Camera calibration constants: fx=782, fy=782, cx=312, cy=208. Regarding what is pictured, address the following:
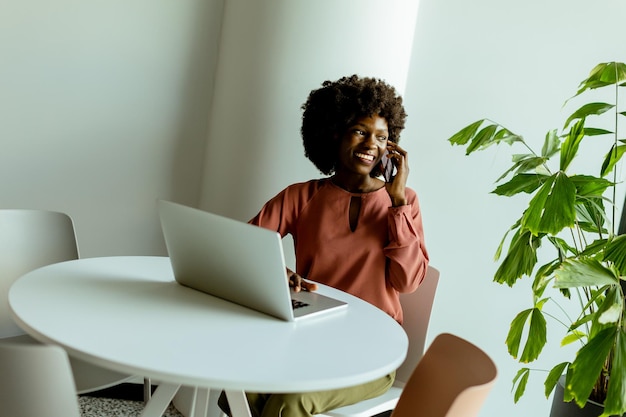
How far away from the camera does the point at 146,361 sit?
148 centimetres

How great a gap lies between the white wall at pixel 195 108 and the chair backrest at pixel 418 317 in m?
0.62

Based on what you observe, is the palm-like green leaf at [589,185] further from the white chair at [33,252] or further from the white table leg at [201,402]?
the white chair at [33,252]

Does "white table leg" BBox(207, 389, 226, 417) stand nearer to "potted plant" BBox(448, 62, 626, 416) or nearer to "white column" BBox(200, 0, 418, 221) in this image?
"white column" BBox(200, 0, 418, 221)

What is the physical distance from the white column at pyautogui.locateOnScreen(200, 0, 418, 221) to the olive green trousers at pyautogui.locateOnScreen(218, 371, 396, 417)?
0.97 m

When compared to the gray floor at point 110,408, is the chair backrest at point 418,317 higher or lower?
higher

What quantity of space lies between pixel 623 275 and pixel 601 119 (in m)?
0.91

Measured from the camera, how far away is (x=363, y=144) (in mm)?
2543

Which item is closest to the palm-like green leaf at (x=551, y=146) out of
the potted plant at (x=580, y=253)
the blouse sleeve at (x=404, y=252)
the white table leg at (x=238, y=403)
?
the potted plant at (x=580, y=253)

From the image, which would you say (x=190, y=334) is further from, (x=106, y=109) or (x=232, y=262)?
(x=106, y=109)

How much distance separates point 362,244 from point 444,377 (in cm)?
84

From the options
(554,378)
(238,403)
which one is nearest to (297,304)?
(238,403)

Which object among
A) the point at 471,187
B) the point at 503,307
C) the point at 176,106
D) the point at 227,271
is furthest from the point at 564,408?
the point at 176,106

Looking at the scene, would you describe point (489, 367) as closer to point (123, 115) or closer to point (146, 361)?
point (146, 361)

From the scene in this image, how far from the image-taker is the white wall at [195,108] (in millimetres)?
2832
